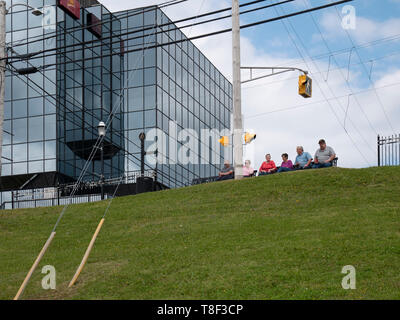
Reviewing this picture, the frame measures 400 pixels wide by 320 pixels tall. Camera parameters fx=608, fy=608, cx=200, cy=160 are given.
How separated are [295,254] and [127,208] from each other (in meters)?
7.49

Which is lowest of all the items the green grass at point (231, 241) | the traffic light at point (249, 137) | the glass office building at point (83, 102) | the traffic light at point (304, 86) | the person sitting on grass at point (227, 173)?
the green grass at point (231, 241)

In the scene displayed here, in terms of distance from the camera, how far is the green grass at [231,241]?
1003cm

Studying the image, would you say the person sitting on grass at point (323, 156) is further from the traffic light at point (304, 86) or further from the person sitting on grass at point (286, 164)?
the traffic light at point (304, 86)

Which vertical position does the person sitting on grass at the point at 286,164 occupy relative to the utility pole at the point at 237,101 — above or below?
below

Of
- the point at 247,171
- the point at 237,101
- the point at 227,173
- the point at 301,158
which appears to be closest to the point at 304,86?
the point at 237,101

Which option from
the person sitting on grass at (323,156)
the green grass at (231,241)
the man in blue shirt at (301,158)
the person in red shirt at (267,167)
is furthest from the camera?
the person in red shirt at (267,167)

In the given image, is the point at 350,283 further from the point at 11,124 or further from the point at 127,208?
the point at 11,124

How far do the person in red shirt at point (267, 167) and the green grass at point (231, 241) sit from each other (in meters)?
2.34

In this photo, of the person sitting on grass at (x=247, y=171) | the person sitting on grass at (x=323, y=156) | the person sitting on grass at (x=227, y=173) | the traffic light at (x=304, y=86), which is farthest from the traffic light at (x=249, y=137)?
the person sitting on grass at (x=323, y=156)

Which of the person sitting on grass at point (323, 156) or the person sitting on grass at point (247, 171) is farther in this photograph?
the person sitting on grass at point (247, 171)

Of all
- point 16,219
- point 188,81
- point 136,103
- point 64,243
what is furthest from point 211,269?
point 188,81

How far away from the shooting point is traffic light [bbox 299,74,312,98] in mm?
21225

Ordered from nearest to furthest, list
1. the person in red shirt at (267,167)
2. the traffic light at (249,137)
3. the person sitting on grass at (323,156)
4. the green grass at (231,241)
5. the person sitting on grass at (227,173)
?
1. the green grass at (231,241)
2. the person sitting on grass at (323,156)
3. the person in red shirt at (267,167)
4. the traffic light at (249,137)
5. the person sitting on grass at (227,173)
